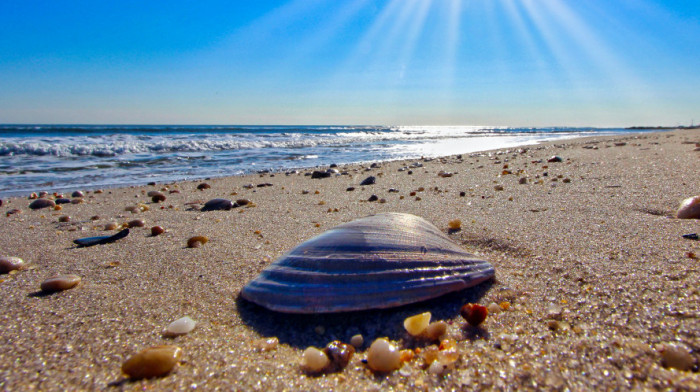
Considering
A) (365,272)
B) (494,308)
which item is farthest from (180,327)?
(494,308)

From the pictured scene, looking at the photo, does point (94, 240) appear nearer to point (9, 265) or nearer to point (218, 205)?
point (9, 265)

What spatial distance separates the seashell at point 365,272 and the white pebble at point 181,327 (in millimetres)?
280

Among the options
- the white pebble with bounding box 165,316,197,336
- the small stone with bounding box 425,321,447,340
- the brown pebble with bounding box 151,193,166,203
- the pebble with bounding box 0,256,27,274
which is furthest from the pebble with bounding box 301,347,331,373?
the brown pebble with bounding box 151,193,166,203

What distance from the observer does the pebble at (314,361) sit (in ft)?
4.34

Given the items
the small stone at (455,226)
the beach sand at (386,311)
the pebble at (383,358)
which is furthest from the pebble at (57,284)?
the small stone at (455,226)

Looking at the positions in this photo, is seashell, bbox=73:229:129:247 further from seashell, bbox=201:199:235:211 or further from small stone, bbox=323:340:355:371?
small stone, bbox=323:340:355:371

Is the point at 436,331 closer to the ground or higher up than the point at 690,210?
closer to the ground

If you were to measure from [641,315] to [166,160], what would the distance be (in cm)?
1283

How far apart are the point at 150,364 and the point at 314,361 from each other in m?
0.53

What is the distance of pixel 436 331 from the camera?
1.50 m

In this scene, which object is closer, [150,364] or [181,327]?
[150,364]

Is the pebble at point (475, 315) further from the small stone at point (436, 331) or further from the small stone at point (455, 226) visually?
the small stone at point (455, 226)

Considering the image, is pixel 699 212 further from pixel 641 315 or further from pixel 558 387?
pixel 558 387

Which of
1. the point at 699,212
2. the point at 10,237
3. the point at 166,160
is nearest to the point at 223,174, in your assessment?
the point at 166,160
